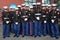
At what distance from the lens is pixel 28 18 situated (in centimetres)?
782

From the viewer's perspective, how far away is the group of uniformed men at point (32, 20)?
7758 millimetres

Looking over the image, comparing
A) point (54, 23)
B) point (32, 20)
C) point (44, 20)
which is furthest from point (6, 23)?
point (54, 23)

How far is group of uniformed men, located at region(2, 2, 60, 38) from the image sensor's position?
A: 25.5 ft

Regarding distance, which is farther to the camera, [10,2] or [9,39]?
[10,2]

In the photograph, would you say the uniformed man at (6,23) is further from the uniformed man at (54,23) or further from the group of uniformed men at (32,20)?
the uniformed man at (54,23)

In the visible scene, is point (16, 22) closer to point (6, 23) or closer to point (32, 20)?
point (6, 23)

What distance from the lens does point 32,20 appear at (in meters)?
7.82

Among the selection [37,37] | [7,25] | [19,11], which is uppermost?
[19,11]

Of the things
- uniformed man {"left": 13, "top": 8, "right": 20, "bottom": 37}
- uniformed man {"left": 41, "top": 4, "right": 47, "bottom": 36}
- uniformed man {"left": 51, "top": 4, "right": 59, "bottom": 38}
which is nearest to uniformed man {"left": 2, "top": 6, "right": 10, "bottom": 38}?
uniformed man {"left": 13, "top": 8, "right": 20, "bottom": 37}

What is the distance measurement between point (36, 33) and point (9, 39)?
1121 mm

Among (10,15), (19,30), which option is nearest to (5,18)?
(10,15)

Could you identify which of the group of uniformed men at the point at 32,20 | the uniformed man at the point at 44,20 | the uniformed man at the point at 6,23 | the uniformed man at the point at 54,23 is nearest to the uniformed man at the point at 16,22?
the group of uniformed men at the point at 32,20

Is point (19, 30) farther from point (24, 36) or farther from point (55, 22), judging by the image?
point (55, 22)

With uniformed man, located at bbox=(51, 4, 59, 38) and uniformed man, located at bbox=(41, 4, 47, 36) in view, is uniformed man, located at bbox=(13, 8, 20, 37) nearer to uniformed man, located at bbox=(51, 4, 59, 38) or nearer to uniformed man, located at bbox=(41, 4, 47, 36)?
uniformed man, located at bbox=(41, 4, 47, 36)
